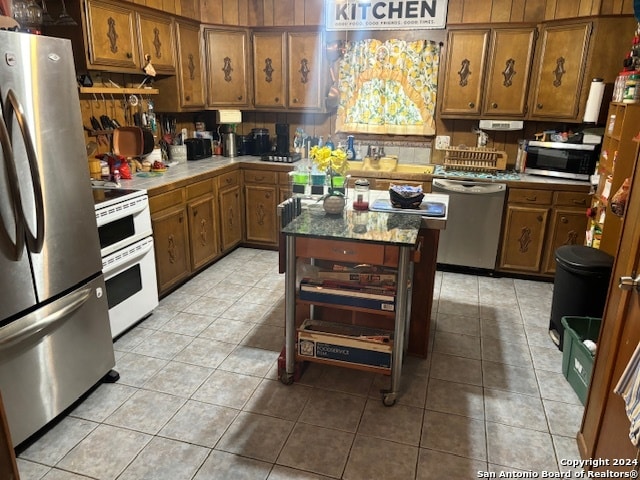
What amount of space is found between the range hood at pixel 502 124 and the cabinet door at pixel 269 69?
1.94 m

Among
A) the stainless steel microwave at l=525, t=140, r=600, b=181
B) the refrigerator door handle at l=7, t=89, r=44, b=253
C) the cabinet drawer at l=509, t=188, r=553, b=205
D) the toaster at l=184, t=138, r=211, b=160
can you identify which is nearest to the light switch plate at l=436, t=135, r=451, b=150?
the stainless steel microwave at l=525, t=140, r=600, b=181

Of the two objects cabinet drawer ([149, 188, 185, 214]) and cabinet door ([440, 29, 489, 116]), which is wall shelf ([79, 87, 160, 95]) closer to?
cabinet drawer ([149, 188, 185, 214])

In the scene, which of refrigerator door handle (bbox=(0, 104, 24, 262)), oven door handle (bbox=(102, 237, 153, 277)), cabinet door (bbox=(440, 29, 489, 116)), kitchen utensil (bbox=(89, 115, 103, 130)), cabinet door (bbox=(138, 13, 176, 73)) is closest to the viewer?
refrigerator door handle (bbox=(0, 104, 24, 262))

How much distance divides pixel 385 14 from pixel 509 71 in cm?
122

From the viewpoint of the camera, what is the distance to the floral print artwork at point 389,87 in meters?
4.27

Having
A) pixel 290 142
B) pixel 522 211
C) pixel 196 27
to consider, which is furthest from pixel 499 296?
pixel 196 27

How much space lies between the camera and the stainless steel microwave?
3701mm

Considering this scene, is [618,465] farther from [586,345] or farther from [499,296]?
[499,296]

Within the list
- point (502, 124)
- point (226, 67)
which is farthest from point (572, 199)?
point (226, 67)

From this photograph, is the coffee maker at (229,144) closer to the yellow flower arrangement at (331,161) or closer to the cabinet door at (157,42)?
the cabinet door at (157,42)

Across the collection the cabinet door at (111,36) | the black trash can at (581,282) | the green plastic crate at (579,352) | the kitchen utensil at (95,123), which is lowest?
the green plastic crate at (579,352)

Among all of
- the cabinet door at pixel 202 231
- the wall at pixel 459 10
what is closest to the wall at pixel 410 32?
the wall at pixel 459 10

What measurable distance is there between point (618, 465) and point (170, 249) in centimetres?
298

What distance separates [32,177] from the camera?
1868mm
